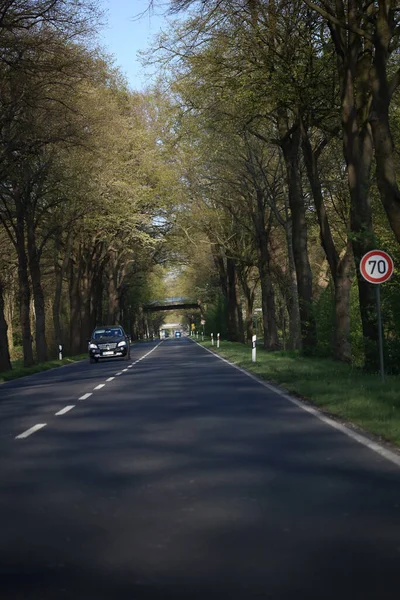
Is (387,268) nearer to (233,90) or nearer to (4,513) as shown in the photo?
(233,90)

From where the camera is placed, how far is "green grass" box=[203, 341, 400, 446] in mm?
11809

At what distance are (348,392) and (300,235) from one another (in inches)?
612

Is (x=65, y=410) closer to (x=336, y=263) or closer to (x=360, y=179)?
(x=360, y=179)

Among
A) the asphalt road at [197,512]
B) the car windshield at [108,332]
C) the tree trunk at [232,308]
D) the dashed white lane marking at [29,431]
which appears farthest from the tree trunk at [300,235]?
the tree trunk at [232,308]

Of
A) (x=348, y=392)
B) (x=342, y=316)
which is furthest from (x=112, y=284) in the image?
(x=348, y=392)

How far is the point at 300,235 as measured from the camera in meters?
30.9

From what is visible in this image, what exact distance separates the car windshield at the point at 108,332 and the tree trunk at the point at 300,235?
12.4m

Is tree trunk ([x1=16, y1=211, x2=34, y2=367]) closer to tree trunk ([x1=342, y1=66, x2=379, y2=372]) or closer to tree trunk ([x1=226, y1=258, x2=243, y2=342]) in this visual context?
tree trunk ([x1=342, y1=66, x2=379, y2=372])

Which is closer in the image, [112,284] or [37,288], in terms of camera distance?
[37,288]

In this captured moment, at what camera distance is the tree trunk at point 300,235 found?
29594 mm

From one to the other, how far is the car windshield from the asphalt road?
28.9 metres

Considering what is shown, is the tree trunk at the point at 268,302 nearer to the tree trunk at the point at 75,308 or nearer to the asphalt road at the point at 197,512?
the tree trunk at the point at 75,308

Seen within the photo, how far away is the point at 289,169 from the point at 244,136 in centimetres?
538

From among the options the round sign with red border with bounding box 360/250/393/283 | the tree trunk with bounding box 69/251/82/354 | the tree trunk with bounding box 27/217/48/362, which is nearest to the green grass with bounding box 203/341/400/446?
the round sign with red border with bounding box 360/250/393/283
